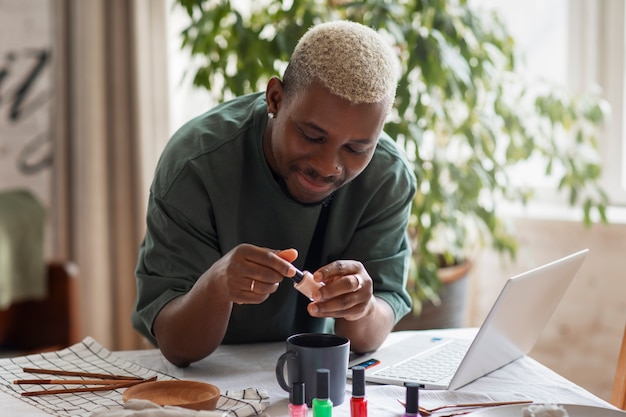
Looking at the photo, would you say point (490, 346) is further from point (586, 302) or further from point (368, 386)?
point (586, 302)

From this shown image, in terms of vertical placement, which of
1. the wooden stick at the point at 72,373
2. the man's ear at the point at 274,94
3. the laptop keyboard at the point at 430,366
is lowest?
the laptop keyboard at the point at 430,366

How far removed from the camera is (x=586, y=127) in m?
2.75

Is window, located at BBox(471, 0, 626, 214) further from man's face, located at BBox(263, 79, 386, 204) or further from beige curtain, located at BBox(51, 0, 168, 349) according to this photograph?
man's face, located at BBox(263, 79, 386, 204)

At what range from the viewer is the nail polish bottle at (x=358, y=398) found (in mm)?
1010

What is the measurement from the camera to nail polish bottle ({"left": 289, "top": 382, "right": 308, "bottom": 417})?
3.28 feet

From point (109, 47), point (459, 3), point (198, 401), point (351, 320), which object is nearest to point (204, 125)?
point (351, 320)

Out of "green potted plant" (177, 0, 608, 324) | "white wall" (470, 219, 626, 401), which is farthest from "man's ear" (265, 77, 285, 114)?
"white wall" (470, 219, 626, 401)

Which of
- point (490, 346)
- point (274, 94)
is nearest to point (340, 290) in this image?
point (490, 346)

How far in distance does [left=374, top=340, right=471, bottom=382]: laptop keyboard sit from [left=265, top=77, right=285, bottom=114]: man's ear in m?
0.46

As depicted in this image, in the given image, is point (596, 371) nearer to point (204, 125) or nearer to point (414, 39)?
point (414, 39)

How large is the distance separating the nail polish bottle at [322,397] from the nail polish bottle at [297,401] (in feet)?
0.07

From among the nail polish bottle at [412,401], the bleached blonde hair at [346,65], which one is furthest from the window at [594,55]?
the nail polish bottle at [412,401]

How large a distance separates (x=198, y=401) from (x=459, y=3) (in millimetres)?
1688

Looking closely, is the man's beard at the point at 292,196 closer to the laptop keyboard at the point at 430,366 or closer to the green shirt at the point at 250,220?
the green shirt at the point at 250,220
